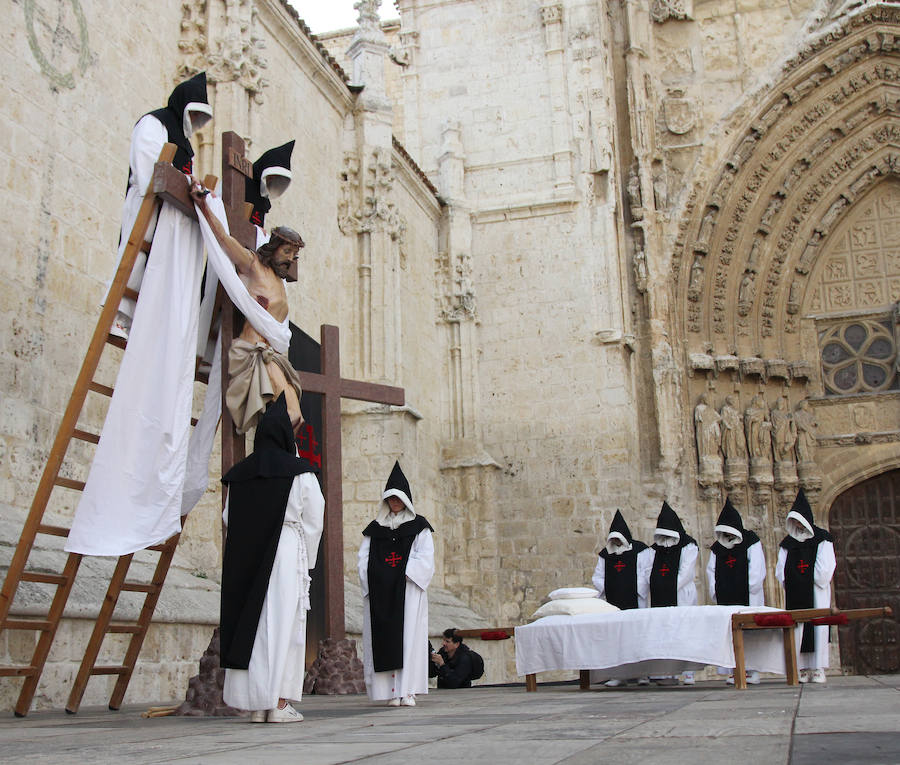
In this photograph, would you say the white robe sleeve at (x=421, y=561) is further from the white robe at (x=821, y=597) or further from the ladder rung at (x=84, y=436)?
the white robe at (x=821, y=597)

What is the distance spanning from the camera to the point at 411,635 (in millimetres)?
6449

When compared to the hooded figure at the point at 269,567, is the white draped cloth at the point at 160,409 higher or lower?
higher

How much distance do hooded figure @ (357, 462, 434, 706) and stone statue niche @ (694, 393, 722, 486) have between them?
983 cm

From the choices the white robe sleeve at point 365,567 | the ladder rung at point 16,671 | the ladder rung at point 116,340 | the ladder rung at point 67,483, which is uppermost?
the ladder rung at point 116,340

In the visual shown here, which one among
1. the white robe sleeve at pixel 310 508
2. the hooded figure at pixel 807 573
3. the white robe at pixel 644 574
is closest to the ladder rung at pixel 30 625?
the white robe sleeve at pixel 310 508

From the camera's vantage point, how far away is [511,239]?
633 inches

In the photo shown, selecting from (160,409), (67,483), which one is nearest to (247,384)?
(160,409)

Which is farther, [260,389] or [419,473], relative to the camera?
[419,473]

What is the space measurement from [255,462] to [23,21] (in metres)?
4.50

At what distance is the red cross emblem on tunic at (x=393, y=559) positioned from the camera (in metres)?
6.54

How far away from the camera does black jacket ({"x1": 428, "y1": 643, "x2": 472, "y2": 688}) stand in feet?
32.2

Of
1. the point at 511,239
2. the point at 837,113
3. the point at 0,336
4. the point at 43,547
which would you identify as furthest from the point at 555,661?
the point at 837,113

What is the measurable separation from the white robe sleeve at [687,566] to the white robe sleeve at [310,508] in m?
6.38

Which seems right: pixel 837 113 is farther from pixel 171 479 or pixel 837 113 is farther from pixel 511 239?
pixel 171 479
